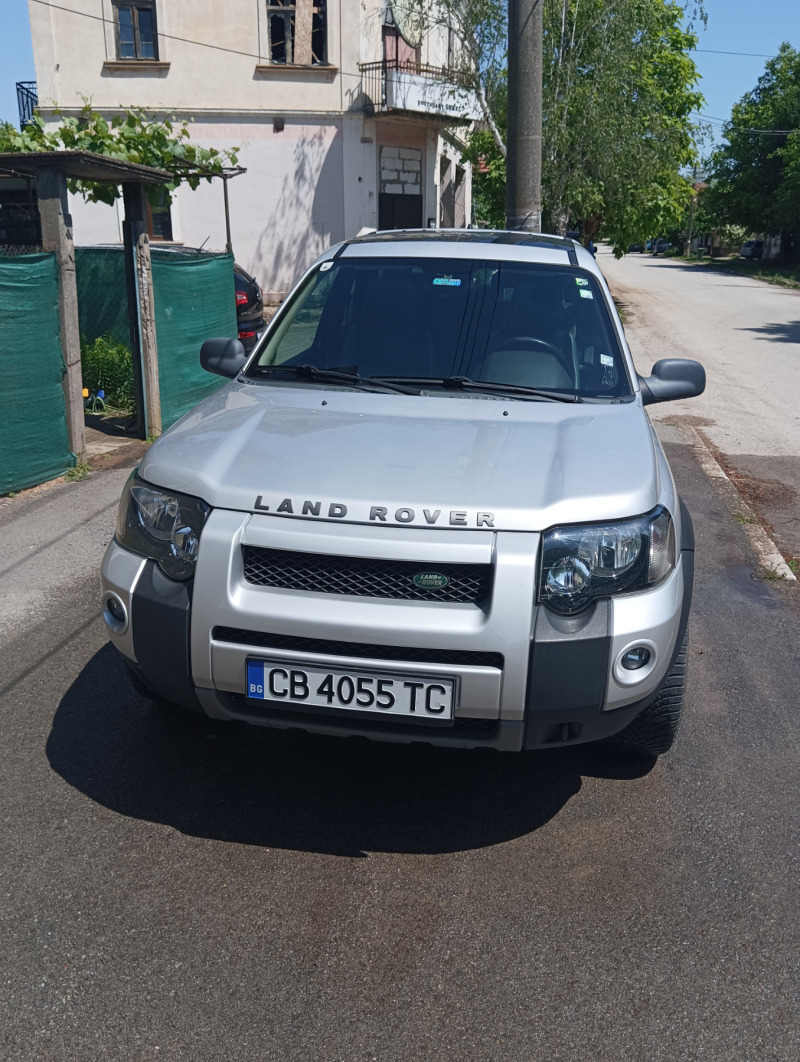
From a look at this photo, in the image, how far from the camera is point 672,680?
333 centimetres

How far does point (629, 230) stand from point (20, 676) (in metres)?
23.3

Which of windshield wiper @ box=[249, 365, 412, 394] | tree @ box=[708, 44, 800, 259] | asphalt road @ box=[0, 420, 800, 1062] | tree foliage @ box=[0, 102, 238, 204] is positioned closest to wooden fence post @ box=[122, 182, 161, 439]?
tree foliage @ box=[0, 102, 238, 204]

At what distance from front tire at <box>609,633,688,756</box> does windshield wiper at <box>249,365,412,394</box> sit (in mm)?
1485

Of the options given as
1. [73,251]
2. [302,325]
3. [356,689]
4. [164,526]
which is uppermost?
[73,251]

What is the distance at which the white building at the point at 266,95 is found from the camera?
2395cm

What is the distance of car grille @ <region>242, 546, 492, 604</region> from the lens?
286 cm

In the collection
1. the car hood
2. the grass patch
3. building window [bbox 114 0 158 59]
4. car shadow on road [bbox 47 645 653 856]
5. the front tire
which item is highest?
building window [bbox 114 0 158 59]

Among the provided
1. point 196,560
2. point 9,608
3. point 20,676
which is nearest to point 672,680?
point 196,560

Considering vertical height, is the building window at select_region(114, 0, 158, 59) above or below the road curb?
above

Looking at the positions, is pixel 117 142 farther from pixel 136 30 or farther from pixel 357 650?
pixel 136 30

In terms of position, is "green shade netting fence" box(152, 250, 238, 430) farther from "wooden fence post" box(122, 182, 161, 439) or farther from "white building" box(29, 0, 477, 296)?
"white building" box(29, 0, 477, 296)

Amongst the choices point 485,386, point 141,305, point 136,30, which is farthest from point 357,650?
point 136,30

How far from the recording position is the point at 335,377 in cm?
407

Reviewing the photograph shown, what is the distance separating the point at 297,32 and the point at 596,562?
2470 centimetres
